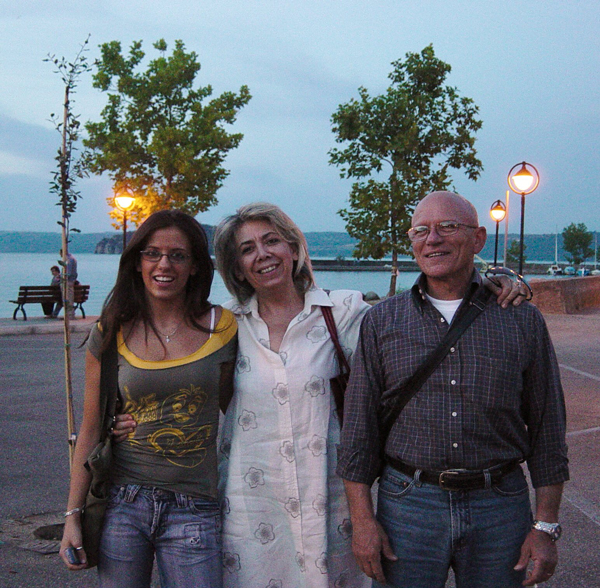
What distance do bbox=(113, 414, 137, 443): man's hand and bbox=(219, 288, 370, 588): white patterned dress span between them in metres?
0.38

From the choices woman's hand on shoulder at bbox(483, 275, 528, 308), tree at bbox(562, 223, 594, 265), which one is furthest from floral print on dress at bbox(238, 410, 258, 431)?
tree at bbox(562, 223, 594, 265)

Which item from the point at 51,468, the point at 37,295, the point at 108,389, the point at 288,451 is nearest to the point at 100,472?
the point at 108,389

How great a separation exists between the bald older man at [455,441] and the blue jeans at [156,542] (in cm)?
52

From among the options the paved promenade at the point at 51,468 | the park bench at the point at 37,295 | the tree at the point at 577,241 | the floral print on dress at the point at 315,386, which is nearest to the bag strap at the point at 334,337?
the floral print on dress at the point at 315,386

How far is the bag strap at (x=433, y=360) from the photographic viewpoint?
7.75 ft

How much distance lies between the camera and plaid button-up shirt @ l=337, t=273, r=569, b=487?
2.34m

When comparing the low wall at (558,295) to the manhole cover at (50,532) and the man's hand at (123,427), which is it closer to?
the manhole cover at (50,532)

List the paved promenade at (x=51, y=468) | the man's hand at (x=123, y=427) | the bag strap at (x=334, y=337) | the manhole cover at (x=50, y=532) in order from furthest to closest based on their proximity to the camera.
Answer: the manhole cover at (x=50, y=532) → the paved promenade at (x=51, y=468) → the bag strap at (x=334, y=337) → the man's hand at (x=123, y=427)

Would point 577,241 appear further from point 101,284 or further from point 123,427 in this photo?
point 123,427

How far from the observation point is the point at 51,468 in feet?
19.2

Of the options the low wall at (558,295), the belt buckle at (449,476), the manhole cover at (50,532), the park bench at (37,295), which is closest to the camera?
the belt buckle at (449,476)

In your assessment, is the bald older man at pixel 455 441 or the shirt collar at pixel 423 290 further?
the shirt collar at pixel 423 290

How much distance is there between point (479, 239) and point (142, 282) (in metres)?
1.31

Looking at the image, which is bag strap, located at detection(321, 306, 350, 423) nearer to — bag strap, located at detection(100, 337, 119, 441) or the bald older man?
the bald older man
